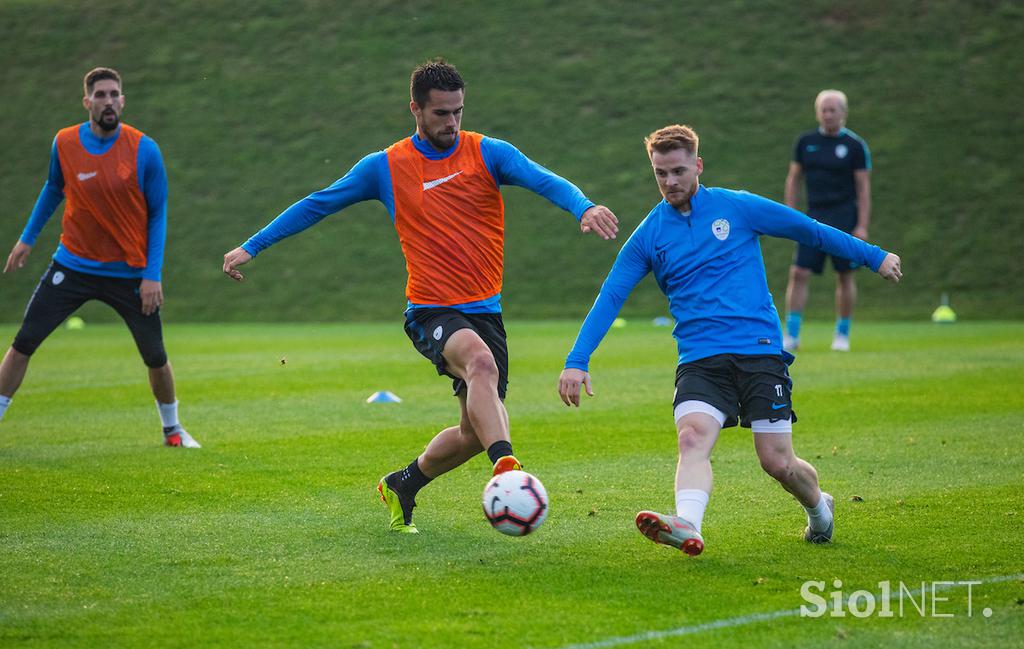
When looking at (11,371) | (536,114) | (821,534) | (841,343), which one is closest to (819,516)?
(821,534)

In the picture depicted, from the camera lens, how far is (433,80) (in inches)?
241

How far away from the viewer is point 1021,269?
2619 cm

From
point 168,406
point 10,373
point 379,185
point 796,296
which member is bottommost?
point 168,406

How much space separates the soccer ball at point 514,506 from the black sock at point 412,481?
110 cm

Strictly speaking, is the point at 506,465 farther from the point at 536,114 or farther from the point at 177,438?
the point at 536,114

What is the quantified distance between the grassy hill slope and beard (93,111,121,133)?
17.2 m

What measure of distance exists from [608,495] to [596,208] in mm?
2108

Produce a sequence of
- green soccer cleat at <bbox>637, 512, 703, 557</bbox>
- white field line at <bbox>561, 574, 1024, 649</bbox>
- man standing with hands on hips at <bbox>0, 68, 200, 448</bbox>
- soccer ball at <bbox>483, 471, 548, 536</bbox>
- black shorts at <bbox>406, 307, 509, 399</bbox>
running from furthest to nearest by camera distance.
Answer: man standing with hands on hips at <bbox>0, 68, 200, 448</bbox>
black shorts at <bbox>406, 307, 509, 399</bbox>
soccer ball at <bbox>483, 471, 548, 536</bbox>
green soccer cleat at <bbox>637, 512, 703, 557</bbox>
white field line at <bbox>561, 574, 1024, 649</bbox>

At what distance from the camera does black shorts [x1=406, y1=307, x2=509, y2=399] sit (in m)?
6.11

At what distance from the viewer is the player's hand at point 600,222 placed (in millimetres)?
5551

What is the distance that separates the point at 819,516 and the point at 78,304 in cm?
587

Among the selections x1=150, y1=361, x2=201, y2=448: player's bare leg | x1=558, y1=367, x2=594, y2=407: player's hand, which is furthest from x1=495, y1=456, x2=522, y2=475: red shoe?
x1=150, y1=361, x2=201, y2=448: player's bare leg

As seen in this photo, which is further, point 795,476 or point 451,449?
point 451,449

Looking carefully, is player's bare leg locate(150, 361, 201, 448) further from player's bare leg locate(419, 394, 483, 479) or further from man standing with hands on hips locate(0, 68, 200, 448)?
player's bare leg locate(419, 394, 483, 479)
